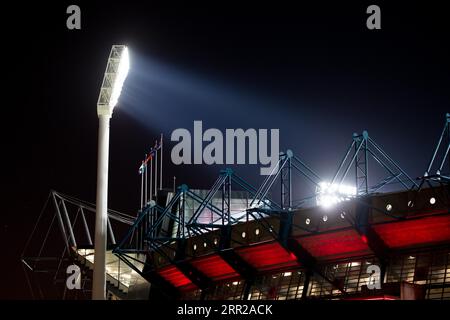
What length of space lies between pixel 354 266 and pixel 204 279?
16.8 m

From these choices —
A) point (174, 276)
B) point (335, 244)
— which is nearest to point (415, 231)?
point (335, 244)

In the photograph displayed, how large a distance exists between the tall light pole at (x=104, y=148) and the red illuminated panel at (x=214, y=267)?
21.3 metres

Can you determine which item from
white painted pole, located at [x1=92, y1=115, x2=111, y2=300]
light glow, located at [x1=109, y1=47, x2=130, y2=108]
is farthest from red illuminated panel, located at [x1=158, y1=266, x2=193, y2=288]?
white painted pole, located at [x1=92, y1=115, x2=111, y2=300]

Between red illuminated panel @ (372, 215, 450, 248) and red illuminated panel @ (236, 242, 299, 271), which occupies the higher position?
red illuminated panel @ (236, 242, 299, 271)

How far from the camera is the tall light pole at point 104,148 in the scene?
4000cm

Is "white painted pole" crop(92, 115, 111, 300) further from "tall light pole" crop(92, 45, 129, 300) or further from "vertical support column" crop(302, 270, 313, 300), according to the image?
"vertical support column" crop(302, 270, 313, 300)

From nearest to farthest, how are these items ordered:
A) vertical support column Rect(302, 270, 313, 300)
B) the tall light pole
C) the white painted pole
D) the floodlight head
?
the white painted pole
the tall light pole
the floodlight head
vertical support column Rect(302, 270, 313, 300)

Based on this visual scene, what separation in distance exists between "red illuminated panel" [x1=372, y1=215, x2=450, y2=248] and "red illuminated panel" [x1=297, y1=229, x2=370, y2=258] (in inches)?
64.4

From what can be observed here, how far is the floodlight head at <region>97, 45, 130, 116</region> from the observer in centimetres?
4306

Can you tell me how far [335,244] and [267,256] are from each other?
6737 millimetres

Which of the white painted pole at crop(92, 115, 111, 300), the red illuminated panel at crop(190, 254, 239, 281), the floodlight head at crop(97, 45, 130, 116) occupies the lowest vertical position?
the white painted pole at crop(92, 115, 111, 300)

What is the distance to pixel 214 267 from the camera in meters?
64.2

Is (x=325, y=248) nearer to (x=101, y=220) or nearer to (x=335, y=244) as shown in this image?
(x=335, y=244)

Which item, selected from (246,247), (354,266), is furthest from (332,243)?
(246,247)
